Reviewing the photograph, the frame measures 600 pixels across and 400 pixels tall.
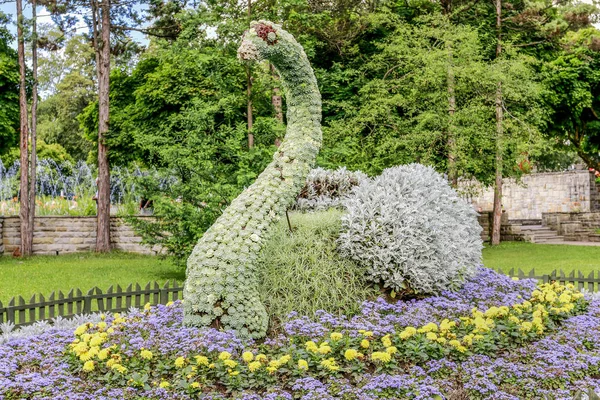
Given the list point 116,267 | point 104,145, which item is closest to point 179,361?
point 116,267

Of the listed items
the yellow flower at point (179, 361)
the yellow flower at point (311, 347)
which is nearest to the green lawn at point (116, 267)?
the yellow flower at point (179, 361)

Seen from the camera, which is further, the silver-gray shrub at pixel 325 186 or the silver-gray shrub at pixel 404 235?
the silver-gray shrub at pixel 325 186

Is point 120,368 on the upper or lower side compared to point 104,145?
lower

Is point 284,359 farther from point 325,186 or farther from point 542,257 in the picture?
point 542,257

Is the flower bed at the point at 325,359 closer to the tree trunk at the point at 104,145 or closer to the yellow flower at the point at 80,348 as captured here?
the yellow flower at the point at 80,348

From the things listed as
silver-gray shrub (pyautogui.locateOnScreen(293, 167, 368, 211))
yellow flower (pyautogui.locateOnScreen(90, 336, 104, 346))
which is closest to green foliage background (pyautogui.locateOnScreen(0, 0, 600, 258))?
silver-gray shrub (pyautogui.locateOnScreen(293, 167, 368, 211))

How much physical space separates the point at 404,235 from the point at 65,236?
13.0 meters

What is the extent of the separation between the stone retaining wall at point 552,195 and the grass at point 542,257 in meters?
7.89

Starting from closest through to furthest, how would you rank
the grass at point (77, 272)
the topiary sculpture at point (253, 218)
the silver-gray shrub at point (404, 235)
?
the topiary sculpture at point (253, 218) < the silver-gray shrub at point (404, 235) < the grass at point (77, 272)

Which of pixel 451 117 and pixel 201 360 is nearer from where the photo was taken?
pixel 201 360

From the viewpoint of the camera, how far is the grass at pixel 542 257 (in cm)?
1360

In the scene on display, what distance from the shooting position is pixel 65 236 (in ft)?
54.9

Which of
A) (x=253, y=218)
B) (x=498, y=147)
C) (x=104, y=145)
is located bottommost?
(x=253, y=218)

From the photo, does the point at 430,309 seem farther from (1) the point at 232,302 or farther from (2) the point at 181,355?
(2) the point at 181,355
